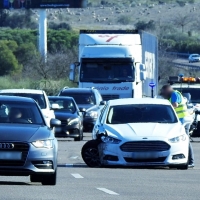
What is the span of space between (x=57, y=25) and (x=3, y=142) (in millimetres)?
119055

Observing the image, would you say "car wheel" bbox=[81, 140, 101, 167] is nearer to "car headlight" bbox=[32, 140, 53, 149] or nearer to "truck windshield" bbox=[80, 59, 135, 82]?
"car headlight" bbox=[32, 140, 53, 149]

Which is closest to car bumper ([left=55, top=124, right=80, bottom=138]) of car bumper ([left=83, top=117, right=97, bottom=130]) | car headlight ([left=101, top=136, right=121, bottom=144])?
car bumper ([left=83, top=117, right=97, bottom=130])

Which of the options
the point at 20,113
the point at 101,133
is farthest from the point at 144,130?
the point at 20,113

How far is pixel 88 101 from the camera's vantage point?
35.3 m

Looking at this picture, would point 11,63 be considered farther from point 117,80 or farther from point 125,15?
point 125,15

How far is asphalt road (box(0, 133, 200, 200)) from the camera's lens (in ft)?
44.8

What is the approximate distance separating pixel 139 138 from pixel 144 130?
407 mm

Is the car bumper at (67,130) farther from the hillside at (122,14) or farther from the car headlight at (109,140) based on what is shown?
A: the hillside at (122,14)

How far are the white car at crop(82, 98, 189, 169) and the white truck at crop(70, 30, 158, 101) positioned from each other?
15.3 m

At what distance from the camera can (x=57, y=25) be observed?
132875 millimetres

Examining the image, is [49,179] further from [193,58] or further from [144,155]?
[193,58]

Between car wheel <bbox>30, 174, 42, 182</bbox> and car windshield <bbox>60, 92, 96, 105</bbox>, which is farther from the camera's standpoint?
car windshield <bbox>60, 92, 96, 105</bbox>

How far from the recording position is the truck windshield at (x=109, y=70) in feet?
117

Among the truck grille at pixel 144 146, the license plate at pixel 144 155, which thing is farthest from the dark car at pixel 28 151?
the license plate at pixel 144 155
